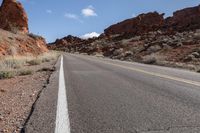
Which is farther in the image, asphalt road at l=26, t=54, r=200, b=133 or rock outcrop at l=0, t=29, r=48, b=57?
rock outcrop at l=0, t=29, r=48, b=57

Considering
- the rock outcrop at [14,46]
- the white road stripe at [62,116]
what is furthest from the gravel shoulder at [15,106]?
the rock outcrop at [14,46]

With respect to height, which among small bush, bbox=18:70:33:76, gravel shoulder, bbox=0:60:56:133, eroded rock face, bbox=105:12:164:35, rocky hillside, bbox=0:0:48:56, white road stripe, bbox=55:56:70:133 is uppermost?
eroded rock face, bbox=105:12:164:35

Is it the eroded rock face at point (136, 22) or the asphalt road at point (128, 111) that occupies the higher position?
the eroded rock face at point (136, 22)

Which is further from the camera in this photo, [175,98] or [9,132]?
[175,98]

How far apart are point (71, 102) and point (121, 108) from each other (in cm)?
131

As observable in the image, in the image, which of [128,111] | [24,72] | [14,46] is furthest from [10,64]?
[128,111]

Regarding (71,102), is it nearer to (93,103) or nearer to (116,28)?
(93,103)

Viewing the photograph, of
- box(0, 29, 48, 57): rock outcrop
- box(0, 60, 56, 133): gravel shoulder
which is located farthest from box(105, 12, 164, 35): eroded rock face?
box(0, 60, 56, 133): gravel shoulder

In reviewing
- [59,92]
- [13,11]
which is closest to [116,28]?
[13,11]

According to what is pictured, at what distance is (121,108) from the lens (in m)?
6.56

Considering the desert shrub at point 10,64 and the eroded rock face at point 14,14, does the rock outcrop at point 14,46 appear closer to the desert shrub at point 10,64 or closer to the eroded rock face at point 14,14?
the desert shrub at point 10,64

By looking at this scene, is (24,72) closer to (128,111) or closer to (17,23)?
(128,111)

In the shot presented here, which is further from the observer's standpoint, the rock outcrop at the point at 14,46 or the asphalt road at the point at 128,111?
the rock outcrop at the point at 14,46

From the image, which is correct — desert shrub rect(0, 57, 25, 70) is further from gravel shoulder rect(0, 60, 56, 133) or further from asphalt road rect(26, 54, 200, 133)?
asphalt road rect(26, 54, 200, 133)
